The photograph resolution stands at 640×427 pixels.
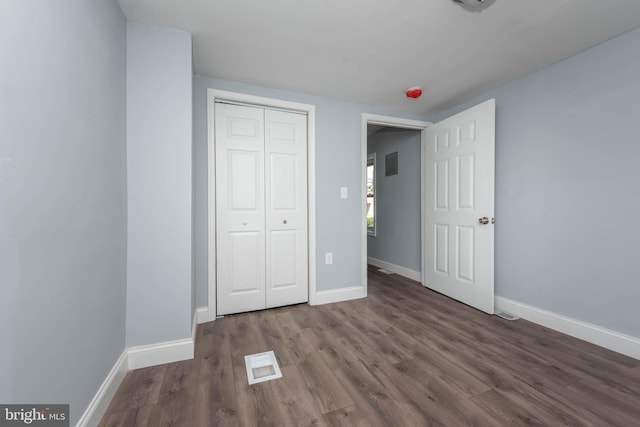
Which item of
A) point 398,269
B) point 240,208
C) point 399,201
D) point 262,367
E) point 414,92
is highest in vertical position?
point 414,92

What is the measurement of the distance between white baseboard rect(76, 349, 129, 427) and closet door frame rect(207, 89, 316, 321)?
85 centimetres

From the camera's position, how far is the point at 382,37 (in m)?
1.91

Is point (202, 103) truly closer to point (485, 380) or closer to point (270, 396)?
point (270, 396)

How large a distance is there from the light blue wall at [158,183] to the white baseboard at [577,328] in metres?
2.88

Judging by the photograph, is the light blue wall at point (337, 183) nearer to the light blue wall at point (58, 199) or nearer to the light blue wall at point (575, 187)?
the light blue wall at point (575, 187)

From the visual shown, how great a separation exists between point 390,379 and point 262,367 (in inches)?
32.0

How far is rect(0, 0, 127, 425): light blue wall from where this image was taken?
78 centimetres

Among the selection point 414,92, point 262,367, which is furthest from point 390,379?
point 414,92

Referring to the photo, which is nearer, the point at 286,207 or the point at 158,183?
the point at 158,183

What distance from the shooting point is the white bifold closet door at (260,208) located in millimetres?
2564

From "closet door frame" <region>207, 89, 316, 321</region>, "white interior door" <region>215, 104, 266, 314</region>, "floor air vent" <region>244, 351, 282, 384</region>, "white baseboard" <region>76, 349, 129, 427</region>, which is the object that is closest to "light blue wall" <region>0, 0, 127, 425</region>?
"white baseboard" <region>76, 349, 129, 427</region>

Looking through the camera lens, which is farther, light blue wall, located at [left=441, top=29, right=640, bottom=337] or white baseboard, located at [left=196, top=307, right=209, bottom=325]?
white baseboard, located at [left=196, top=307, right=209, bottom=325]

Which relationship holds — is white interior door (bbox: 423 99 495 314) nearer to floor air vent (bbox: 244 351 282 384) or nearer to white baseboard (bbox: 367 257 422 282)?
white baseboard (bbox: 367 257 422 282)

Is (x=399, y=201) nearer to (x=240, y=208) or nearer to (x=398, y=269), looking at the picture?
(x=398, y=269)
